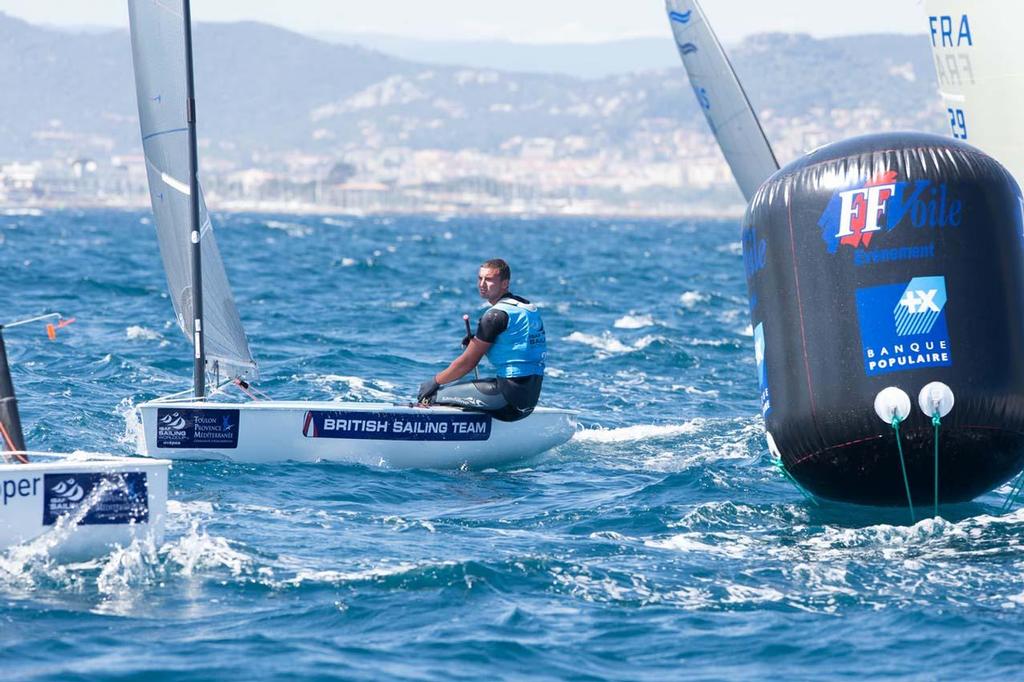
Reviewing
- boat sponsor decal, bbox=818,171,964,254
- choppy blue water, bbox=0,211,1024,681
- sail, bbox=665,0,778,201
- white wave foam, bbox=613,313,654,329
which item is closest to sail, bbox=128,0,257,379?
choppy blue water, bbox=0,211,1024,681

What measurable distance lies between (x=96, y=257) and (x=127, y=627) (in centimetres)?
Answer: 3481

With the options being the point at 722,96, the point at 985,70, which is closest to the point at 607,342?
the point at 722,96

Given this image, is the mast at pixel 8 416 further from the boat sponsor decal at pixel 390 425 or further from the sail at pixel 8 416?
the boat sponsor decal at pixel 390 425

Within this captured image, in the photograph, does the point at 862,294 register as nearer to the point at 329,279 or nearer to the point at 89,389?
the point at 89,389

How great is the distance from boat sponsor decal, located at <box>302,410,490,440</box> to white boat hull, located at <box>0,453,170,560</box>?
124 inches

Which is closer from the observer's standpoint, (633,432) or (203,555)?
(203,555)

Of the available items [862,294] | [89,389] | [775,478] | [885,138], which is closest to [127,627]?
[862,294]

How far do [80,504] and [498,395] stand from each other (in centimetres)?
410

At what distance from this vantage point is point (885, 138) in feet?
26.5

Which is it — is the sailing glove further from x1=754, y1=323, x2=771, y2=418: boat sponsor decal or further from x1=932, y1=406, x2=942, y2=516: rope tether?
x1=932, y1=406, x2=942, y2=516: rope tether

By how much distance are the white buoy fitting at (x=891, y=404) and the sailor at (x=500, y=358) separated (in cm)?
316

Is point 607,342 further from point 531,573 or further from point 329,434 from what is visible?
point 531,573

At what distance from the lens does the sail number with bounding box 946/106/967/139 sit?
40.0ft

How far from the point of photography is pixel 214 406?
34.0 feet
